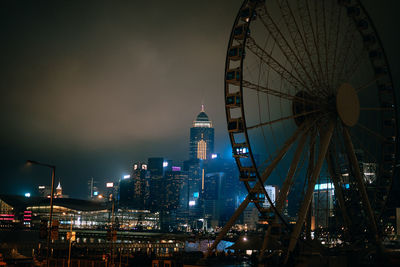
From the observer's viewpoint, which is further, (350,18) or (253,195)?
(350,18)

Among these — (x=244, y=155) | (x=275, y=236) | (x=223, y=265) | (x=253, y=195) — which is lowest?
(x=223, y=265)

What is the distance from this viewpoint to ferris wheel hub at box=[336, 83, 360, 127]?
35.6m

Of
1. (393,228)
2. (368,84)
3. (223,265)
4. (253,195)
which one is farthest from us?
(393,228)

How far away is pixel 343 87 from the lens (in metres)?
36.5

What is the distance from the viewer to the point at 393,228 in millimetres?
98250

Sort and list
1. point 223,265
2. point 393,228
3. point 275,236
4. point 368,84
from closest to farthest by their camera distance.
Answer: point 275,236
point 223,265
point 368,84
point 393,228

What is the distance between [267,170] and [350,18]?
18.6m

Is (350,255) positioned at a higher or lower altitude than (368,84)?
lower

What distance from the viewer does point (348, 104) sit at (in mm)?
36500

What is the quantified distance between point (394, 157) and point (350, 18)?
47.1ft

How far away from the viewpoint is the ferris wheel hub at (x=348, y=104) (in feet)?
Answer: 117

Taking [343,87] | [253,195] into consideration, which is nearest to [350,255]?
[253,195]

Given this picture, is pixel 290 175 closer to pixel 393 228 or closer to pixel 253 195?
pixel 253 195

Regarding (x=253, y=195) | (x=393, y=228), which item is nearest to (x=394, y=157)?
(x=253, y=195)
